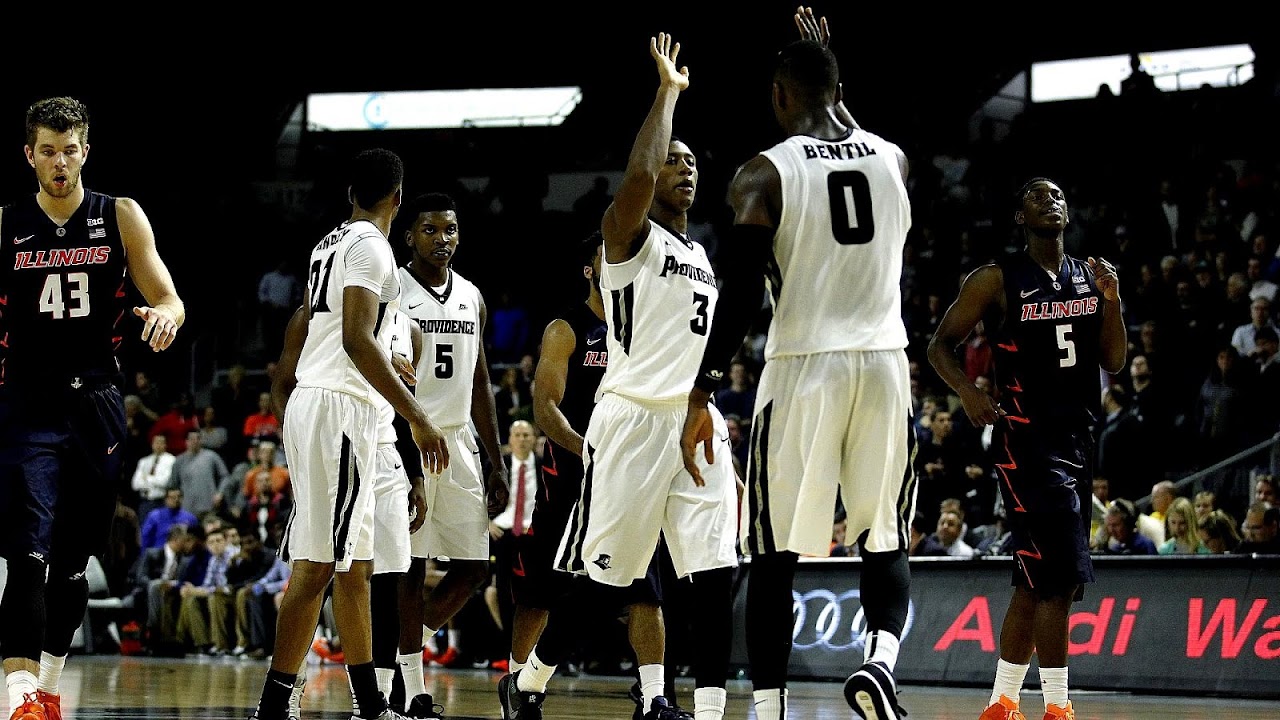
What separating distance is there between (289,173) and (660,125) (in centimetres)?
2100

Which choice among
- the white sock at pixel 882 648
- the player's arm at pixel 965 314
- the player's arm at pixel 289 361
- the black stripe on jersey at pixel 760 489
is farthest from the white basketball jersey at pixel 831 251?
the player's arm at pixel 289 361

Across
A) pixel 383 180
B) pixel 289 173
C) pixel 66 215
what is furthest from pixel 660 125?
pixel 289 173

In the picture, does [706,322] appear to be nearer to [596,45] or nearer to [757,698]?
[757,698]

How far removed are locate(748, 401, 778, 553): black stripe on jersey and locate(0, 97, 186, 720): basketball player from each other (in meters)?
2.31

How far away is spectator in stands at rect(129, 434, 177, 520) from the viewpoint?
57.9ft

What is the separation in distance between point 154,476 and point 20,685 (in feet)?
40.5

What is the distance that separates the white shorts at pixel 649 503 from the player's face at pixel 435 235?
2.01 m

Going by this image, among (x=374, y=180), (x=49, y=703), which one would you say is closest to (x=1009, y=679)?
(x=374, y=180)

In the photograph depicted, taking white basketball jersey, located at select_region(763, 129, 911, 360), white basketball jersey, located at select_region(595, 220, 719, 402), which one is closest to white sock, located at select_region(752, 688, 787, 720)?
white basketball jersey, located at select_region(763, 129, 911, 360)

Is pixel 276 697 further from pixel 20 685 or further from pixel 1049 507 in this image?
pixel 1049 507

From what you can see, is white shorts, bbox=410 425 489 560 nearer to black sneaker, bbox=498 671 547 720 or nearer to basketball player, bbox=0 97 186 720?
black sneaker, bbox=498 671 547 720

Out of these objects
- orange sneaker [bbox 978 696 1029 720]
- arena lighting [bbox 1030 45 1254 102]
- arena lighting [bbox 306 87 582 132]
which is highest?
arena lighting [bbox 306 87 582 132]

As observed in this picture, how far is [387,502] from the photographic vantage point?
6.91 meters

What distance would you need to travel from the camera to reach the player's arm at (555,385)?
24.5 feet
